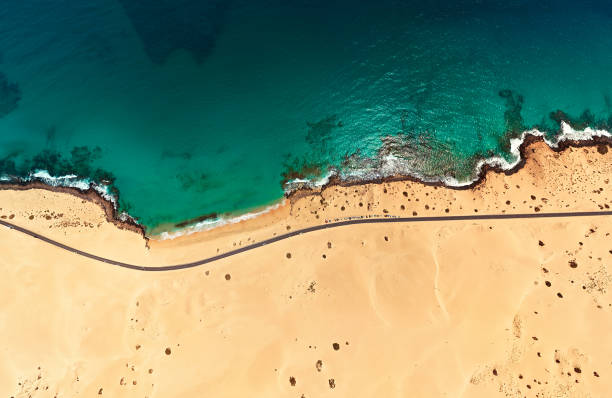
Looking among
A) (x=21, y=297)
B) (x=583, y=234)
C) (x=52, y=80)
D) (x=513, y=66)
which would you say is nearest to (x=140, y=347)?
(x=21, y=297)

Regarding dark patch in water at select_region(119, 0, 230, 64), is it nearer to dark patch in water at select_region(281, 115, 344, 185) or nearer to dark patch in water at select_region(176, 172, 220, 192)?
dark patch in water at select_region(176, 172, 220, 192)

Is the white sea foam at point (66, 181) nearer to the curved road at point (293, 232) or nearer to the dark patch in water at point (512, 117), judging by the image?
the curved road at point (293, 232)

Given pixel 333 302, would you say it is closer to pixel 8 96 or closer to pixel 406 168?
pixel 406 168

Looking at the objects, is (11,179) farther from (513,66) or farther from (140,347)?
(513,66)

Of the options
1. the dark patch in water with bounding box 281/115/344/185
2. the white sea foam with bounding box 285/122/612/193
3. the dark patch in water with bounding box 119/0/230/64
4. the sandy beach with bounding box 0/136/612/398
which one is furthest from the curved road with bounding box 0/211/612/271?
the dark patch in water with bounding box 119/0/230/64

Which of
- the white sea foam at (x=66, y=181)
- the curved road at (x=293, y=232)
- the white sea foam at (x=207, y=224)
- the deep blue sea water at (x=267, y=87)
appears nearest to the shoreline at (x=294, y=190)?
the white sea foam at (x=207, y=224)

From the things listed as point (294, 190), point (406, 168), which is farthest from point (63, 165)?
point (406, 168)
